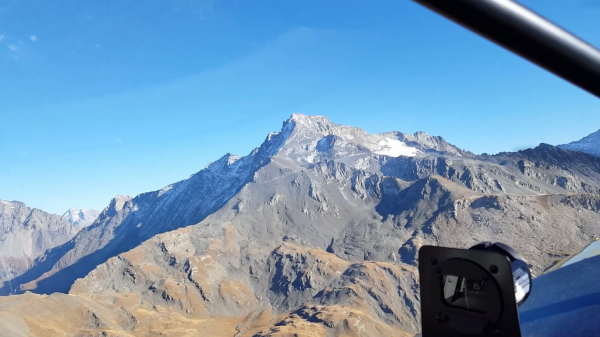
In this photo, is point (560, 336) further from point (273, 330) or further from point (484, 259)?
point (273, 330)

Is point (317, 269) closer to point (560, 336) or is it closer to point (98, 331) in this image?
point (98, 331)

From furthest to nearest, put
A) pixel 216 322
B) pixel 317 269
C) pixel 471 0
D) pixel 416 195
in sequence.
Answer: pixel 416 195, pixel 317 269, pixel 216 322, pixel 471 0

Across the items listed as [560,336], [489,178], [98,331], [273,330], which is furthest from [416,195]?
[560,336]

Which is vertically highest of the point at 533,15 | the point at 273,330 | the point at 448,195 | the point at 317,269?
the point at 448,195

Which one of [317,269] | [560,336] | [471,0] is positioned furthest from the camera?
[317,269]

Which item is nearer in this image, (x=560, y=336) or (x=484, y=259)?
(x=484, y=259)

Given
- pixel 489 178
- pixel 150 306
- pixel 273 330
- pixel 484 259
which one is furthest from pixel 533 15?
pixel 489 178

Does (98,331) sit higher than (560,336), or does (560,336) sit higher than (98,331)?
(560,336)

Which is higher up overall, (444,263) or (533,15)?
(533,15)

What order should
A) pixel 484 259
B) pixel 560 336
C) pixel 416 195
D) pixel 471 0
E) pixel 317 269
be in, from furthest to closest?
1. pixel 416 195
2. pixel 317 269
3. pixel 560 336
4. pixel 484 259
5. pixel 471 0
